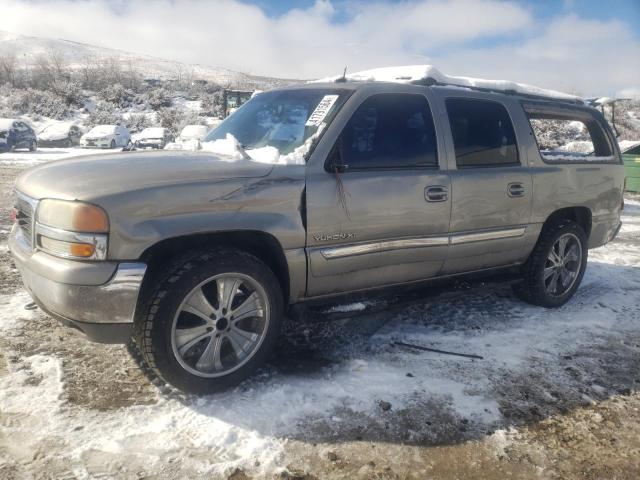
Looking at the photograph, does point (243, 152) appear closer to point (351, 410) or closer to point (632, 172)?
point (351, 410)

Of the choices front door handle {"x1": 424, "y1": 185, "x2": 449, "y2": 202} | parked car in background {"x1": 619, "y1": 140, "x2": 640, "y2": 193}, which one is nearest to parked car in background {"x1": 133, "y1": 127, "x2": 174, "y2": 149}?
parked car in background {"x1": 619, "y1": 140, "x2": 640, "y2": 193}

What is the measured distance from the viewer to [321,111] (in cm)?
336

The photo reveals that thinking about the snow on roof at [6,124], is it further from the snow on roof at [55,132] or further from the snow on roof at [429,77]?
the snow on roof at [429,77]

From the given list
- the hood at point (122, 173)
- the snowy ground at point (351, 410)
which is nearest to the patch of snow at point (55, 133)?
the snowy ground at point (351, 410)

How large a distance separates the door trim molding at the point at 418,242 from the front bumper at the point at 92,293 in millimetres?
1146

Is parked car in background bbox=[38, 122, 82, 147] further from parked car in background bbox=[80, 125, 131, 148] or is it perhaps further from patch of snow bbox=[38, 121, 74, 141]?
parked car in background bbox=[80, 125, 131, 148]

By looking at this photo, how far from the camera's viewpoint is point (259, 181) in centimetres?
293

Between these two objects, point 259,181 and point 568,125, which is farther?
point 568,125

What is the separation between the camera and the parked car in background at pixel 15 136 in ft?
65.7

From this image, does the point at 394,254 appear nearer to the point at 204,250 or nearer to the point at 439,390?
the point at 439,390

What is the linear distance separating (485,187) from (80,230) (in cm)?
277

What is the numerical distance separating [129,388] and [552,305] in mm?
3573

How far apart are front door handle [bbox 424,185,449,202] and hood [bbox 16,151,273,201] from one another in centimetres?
115

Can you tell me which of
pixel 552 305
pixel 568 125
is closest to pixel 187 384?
pixel 552 305
